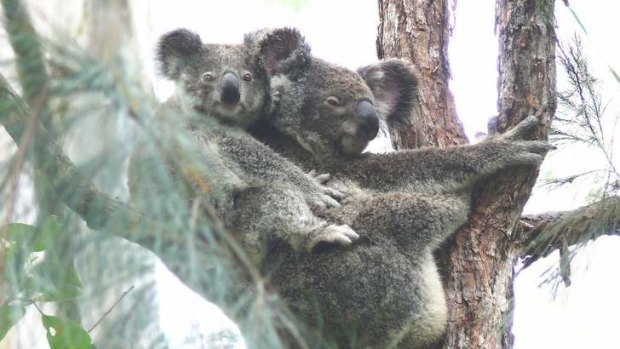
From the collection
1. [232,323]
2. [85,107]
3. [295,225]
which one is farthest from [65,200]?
[295,225]

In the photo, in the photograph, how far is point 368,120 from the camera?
151 inches

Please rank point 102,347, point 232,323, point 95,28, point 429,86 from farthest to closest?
1. point 429,86
2. point 232,323
3. point 102,347
4. point 95,28

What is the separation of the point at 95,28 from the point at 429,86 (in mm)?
3097

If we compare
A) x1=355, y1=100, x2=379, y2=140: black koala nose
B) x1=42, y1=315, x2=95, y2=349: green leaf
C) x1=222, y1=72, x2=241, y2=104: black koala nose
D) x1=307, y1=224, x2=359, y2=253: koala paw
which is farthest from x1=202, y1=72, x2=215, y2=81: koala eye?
x1=42, y1=315, x2=95, y2=349: green leaf

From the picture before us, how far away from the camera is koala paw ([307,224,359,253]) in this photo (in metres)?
3.30

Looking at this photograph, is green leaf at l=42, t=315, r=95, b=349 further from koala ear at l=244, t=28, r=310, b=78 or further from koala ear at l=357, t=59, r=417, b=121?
koala ear at l=357, t=59, r=417, b=121

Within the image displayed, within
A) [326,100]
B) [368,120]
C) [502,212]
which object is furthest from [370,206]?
[326,100]

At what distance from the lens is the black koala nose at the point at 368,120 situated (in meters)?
3.85

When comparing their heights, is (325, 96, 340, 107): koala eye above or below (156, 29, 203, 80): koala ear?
below

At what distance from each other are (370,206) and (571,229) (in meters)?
0.96

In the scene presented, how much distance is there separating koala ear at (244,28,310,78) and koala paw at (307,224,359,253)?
3.59 ft

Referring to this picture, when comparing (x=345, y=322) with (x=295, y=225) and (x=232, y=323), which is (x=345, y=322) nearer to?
(x=295, y=225)

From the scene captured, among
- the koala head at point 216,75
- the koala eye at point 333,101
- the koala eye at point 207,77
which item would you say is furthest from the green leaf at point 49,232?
the koala eye at point 333,101

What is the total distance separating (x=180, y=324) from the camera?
4.61 feet
